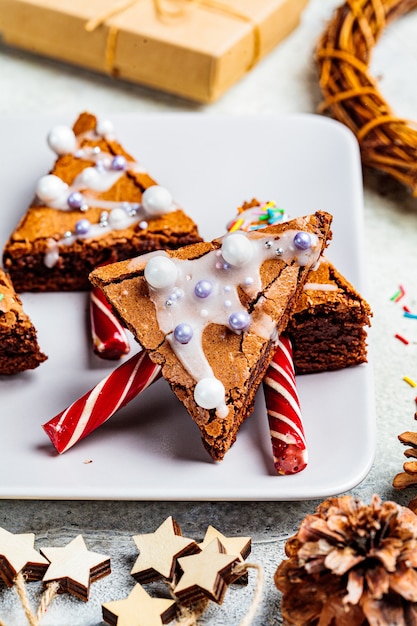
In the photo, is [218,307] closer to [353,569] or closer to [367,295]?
[367,295]

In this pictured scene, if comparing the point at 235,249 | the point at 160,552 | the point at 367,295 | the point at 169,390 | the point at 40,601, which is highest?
the point at 235,249

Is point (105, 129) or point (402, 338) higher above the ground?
point (105, 129)

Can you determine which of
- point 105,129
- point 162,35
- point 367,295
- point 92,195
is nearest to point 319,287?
point 367,295

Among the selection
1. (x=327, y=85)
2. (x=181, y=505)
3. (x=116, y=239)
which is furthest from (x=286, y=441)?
(x=327, y=85)

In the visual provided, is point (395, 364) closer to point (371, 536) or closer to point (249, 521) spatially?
point (249, 521)

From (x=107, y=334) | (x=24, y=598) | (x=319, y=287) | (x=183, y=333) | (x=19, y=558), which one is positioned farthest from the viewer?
(x=107, y=334)

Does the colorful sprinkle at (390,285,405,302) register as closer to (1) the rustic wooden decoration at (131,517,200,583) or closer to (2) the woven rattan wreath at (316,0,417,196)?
(2) the woven rattan wreath at (316,0,417,196)
